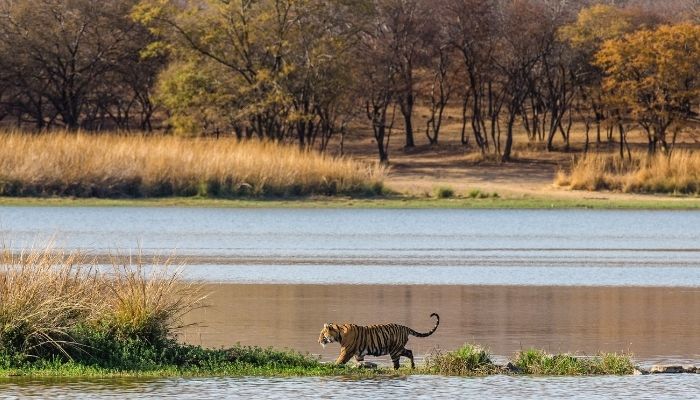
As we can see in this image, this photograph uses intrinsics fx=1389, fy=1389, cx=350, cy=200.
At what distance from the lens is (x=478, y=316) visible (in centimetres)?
1681

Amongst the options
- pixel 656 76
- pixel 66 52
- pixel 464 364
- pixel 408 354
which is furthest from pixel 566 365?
pixel 66 52

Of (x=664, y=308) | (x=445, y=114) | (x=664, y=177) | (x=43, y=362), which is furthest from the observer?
(x=445, y=114)

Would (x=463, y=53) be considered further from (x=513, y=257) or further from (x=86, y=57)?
(x=513, y=257)

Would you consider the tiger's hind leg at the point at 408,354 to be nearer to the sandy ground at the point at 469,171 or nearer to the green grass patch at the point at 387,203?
the green grass patch at the point at 387,203

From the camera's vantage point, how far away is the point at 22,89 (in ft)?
209

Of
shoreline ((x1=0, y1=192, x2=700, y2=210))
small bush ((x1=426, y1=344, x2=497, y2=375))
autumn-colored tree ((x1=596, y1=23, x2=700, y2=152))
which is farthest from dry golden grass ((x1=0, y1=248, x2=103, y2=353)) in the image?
autumn-colored tree ((x1=596, y1=23, x2=700, y2=152))

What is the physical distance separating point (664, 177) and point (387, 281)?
86.3 feet

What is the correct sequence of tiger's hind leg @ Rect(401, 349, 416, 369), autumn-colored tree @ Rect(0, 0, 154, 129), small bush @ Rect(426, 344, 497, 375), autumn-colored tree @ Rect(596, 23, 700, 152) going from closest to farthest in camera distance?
small bush @ Rect(426, 344, 497, 375), tiger's hind leg @ Rect(401, 349, 416, 369), autumn-colored tree @ Rect(596, 23, 700, 152), autumn-colored tree @ Rect(0, 0, 154, 129)

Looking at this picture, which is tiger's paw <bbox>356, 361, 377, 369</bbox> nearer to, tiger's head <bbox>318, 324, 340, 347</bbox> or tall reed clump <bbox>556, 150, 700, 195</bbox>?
tiger's head <bbox>318, 324, 340, 347</bbox>


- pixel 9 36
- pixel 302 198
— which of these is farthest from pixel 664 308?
pixel 9 36

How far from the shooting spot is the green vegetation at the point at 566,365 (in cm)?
1278

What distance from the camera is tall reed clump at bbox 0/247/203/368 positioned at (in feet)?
40.6

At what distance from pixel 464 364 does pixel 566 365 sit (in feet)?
3.13

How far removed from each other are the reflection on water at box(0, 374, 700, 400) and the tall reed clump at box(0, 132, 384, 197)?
28.3 m
